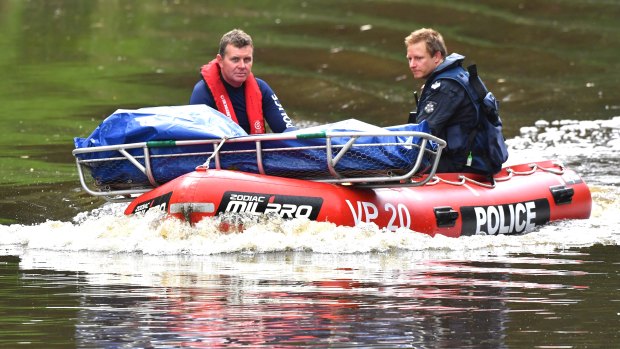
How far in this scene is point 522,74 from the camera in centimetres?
2342

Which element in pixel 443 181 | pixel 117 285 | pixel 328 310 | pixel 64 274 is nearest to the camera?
pixel 328 310

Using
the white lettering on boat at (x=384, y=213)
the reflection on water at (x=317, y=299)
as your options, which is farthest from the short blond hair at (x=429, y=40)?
the reflection on water at (x=317, y=299)

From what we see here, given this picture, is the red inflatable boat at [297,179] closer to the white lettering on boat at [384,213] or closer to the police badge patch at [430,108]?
the white lettering on boat at [384,213]

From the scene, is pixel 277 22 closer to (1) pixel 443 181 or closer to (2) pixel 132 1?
(2) pixel 132 1

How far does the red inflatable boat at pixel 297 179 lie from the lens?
1009cm

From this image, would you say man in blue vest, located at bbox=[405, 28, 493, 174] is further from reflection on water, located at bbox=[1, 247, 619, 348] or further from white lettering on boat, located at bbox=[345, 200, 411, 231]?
reflection on water, located at bbox=[1, 247, 619, 348]

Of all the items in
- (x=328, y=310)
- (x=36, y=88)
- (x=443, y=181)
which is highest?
(x=36, y=88)

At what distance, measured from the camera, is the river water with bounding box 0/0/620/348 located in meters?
6.66

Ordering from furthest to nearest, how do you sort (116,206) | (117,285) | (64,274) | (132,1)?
1. (132,1)
2. (116,206)
3. (64,274)
4. (117,285)

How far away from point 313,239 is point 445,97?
2.12 meters

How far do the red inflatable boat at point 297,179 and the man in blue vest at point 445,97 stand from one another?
467mm

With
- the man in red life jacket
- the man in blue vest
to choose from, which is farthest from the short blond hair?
the man in red life jacket

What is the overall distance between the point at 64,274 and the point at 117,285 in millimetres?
685

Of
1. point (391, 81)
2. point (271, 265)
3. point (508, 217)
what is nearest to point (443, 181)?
point (508, 217)
